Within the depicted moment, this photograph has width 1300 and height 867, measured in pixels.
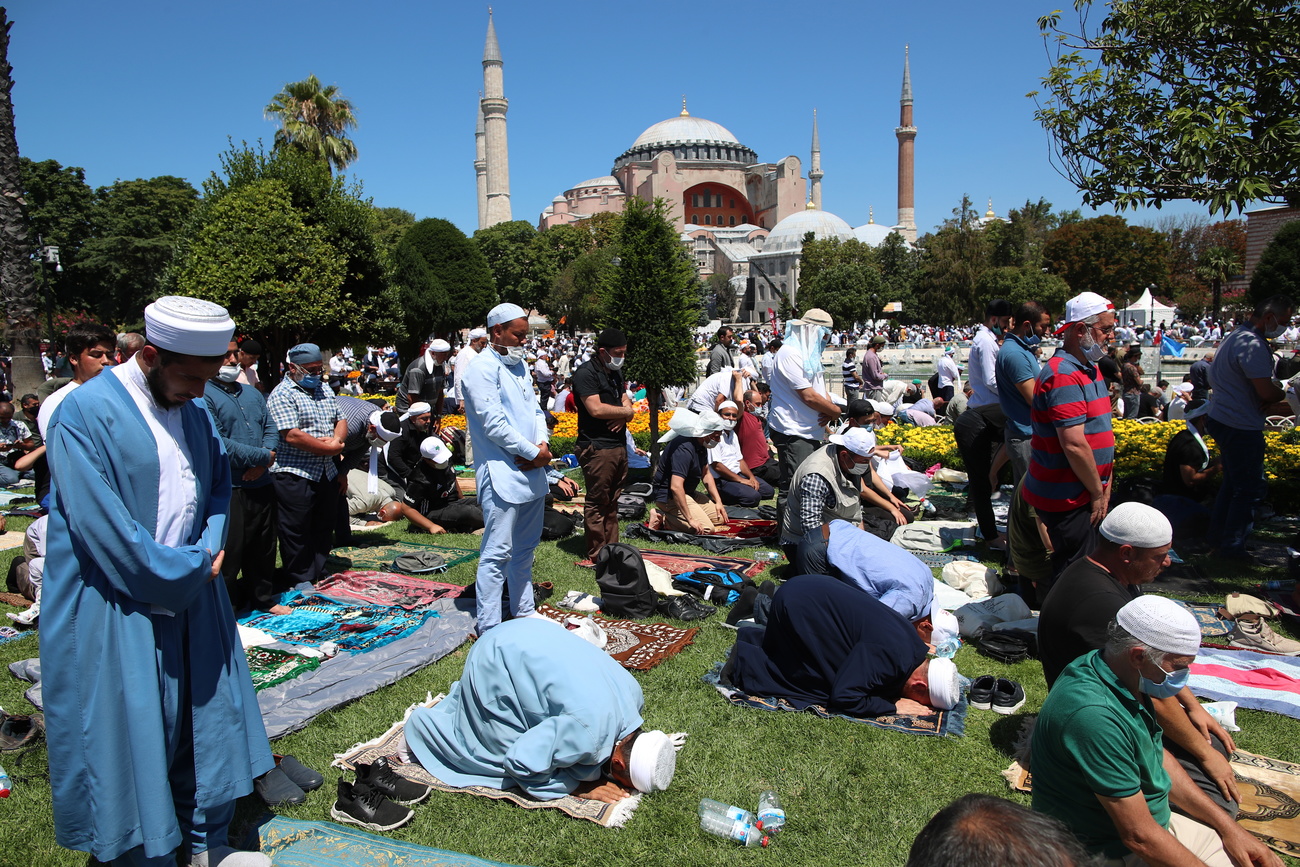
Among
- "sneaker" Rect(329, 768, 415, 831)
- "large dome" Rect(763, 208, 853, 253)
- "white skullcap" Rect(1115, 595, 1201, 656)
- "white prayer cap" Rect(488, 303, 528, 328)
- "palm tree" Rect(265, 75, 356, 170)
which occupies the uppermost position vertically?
"large dome" Rect(763, 208, 853, 253)

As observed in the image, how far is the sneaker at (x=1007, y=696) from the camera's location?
392 cm

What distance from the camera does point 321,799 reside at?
3.26 meters

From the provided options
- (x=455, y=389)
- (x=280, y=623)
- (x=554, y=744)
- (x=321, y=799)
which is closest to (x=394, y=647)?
(x=280, y=623)

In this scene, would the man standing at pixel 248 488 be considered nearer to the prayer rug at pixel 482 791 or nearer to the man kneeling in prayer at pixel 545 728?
the prayer rug at pixel 482 791

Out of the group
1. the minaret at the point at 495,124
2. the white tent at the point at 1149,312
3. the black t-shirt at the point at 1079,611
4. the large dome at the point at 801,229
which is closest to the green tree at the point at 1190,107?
the black t-shirt at the point at 1079,611

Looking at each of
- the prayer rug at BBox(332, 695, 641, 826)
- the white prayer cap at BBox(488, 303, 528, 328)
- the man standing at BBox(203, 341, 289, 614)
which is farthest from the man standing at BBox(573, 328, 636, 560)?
the prayer rug at BBox(332, 695, 641, 826)

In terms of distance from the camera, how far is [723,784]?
336 cm

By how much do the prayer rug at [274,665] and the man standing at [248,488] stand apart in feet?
1.94

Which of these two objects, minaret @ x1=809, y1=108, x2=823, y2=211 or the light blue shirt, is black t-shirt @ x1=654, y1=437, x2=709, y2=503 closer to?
the light blue shirt

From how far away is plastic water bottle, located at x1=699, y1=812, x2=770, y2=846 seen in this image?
3003mm

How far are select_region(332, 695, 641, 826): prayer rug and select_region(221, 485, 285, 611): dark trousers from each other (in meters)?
2.05

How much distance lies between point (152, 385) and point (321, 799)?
→ 1.86 meters

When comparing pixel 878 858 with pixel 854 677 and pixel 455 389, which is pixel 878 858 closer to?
pixel 854 677

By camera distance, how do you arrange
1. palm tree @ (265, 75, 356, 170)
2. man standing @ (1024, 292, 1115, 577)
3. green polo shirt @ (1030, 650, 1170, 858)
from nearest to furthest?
green polo shirt @ (1030, 650, 1170, 858), man standing @ (1024, 292, 1115, 577), palm tree @ (265, 75, 356, 170)
